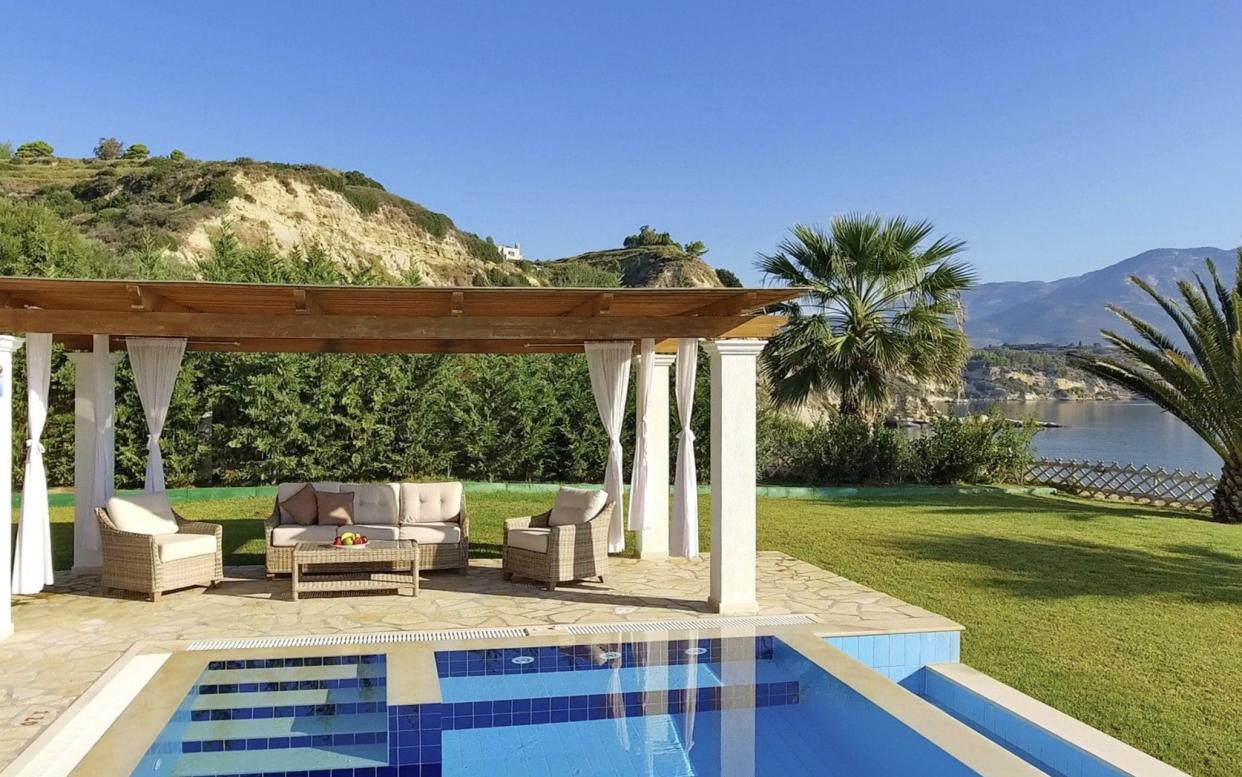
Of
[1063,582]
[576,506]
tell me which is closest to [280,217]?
[576,506]

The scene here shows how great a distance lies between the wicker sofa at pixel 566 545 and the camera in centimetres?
816

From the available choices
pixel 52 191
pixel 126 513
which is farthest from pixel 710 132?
pixel 52 191

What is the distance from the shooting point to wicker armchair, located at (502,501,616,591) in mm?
8141

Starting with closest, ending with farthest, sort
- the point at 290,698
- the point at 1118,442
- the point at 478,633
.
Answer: the point at 290,698
the point at 478,633
the point at 1118,442

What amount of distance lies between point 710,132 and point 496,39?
29.4 ft

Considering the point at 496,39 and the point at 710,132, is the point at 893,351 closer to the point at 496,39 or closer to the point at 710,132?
the point at 496,39

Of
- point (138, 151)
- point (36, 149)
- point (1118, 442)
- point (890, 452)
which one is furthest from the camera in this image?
point (138, 151)

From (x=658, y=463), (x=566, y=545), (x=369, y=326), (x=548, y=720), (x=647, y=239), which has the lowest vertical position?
(x=548, y=720)

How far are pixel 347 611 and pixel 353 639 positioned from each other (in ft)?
3.33

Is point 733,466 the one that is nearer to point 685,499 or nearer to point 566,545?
point 685,499

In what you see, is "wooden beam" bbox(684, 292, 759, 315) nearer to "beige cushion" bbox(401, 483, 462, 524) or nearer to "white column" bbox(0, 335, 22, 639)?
"beige cushion" bbox(401, 483, 462, 524)

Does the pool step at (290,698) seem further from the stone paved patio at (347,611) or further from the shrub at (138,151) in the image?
the shrub at (138,151)

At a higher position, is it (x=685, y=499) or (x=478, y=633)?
(x=685, y=499)

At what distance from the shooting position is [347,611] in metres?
7.44
